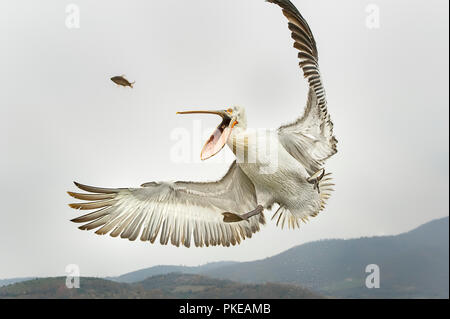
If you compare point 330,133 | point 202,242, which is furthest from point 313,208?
point 202,242

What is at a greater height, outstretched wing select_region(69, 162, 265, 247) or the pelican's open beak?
the pelican's open beak

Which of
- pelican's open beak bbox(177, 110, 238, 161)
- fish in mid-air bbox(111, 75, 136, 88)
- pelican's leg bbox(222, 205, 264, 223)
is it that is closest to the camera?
pelican's open beak bbox(177, 110, 238, 161)

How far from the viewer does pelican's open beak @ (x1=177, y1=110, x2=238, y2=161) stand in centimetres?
226

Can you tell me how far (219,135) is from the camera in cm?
235

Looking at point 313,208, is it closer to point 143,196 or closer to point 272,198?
point 272,198

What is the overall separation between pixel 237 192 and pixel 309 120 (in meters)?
A: 0.59

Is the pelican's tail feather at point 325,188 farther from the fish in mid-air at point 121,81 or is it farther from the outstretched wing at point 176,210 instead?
the fish in mid-air at point 121,81

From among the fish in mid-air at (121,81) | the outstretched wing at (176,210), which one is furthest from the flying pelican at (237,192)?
the fish in mid-air at (121,81)

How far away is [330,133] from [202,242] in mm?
970

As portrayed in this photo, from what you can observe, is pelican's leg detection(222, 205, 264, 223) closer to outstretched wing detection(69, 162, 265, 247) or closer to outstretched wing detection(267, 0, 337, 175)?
outstretched wing detection(69, 162, 265, 247)

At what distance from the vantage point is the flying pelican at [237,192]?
92.3 inches

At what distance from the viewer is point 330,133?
2.63 meters

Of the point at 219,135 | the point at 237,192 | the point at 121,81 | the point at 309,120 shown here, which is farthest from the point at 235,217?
the point at 121,81

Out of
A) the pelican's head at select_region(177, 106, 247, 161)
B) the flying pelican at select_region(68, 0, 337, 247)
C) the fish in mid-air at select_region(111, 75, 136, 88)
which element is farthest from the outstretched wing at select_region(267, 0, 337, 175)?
the fish in mid-air at select_region(111, 75, 136, 88)
